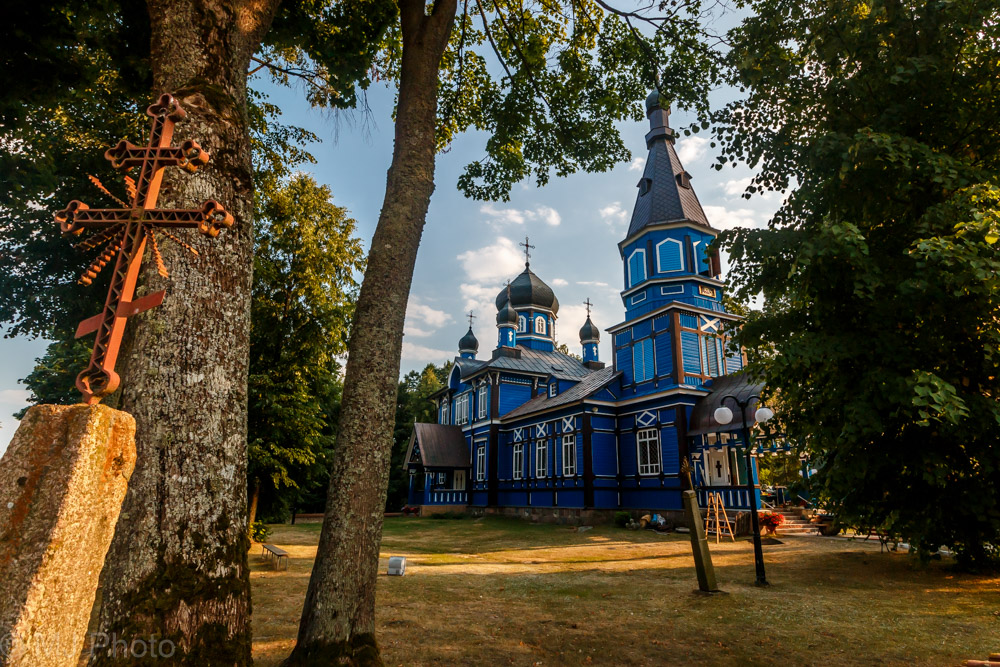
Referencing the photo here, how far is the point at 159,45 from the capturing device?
4.14m

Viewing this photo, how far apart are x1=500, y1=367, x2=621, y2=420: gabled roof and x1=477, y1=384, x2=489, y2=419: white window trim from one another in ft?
4.98

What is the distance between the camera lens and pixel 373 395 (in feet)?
16.0

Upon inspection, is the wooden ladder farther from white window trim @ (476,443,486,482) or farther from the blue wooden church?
white window trim @ (476,443,486,482)

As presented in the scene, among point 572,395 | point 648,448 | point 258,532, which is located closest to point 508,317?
point 572,395

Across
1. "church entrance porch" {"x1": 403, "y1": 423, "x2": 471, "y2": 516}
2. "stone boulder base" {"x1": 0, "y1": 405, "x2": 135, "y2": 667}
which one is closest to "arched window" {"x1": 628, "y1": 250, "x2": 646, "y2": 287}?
"church entrance porch" {"x1": 403, "y1": 423, "x2": 471, "y2": 516}

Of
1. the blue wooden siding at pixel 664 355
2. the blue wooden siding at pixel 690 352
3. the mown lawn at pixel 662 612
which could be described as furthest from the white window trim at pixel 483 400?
the mown lawn at pixel 662 612

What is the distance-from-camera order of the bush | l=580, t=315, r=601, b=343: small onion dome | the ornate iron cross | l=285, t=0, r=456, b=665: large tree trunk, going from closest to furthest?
the ornate iron cross, l=285, t=0, r=456, b=665: large tree trunk, the bush, l=580, t=315, r=601, b=343: small onion dome

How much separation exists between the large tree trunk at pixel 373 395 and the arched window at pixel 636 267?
1811 centimetres

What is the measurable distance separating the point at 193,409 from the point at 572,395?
2305 cm

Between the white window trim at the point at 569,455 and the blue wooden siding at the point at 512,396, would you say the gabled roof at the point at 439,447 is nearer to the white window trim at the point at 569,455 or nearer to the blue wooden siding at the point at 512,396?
the blue wooden siding at the point at 512,396

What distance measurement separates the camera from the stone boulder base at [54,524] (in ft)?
6.46

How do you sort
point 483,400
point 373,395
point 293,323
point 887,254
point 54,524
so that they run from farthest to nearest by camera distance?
point 483,400, point 293,323, point 887,254, point 373,395, point 54,524

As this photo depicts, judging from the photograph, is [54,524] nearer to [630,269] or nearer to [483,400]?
[630,269]

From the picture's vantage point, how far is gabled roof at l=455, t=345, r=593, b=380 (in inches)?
1291
